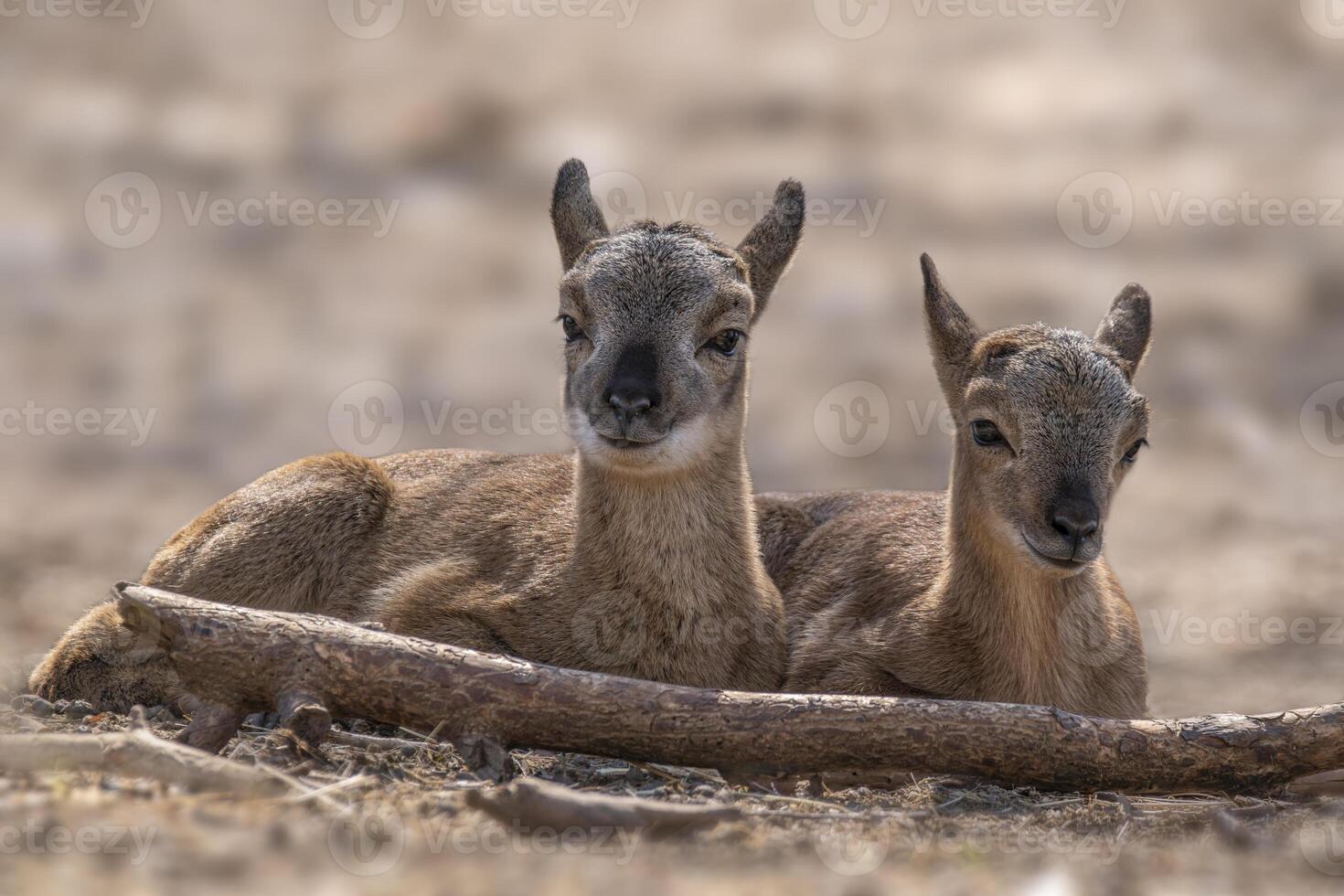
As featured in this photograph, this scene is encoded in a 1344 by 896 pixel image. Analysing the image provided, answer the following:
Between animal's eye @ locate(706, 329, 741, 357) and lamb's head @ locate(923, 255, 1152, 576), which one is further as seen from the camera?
animal's eye @ locate(706, 329, 741, 357)

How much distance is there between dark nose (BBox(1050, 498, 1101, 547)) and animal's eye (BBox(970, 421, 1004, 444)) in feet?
2.77

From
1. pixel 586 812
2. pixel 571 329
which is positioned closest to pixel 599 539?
pixel 571 329

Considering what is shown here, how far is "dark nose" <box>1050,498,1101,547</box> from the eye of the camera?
7.94 m

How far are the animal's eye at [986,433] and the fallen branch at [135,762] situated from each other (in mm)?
4878

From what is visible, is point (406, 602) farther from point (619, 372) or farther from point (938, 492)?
point (938, 492)

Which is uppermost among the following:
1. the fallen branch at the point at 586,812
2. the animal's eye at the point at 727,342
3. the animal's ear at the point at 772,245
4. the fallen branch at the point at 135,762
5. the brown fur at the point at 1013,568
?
the animal's ear at the point at 772,245

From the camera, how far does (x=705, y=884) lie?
490 centimetres

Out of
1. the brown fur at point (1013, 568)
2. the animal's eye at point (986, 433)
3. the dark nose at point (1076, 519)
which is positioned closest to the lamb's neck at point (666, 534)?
the brown fur at point (1013, 568)

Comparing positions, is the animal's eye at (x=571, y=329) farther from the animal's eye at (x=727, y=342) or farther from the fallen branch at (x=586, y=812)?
the fallen branch at (x=586, y=812)

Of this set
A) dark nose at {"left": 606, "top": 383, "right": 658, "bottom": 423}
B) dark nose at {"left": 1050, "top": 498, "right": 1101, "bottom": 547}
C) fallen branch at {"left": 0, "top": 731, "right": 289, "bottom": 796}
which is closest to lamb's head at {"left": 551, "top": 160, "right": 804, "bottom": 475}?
dark nose at {"left": 606, "top": 383, "right": 658, "bottom": 423}

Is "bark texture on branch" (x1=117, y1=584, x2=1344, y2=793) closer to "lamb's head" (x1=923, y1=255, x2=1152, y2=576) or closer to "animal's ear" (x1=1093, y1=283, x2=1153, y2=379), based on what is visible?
"lamb's head" (x1=923, y1=255, x2=1152, y2=576)

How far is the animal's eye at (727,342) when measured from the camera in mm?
8930

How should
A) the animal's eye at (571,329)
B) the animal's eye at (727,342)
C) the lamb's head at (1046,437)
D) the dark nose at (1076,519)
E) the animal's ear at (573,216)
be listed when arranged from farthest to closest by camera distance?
the animal's ear at (573,216)
the animal's eye at (571,329)
the animal's eye at (727,342)
the lamb's head at (1046,437)
the dark nose at (1076,519)

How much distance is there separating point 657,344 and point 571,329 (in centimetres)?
93
